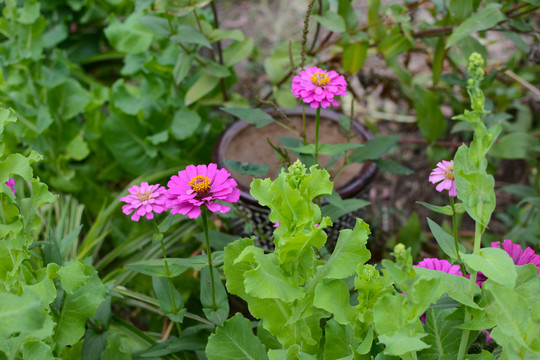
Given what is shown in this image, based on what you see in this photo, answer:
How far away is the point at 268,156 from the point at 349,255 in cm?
66

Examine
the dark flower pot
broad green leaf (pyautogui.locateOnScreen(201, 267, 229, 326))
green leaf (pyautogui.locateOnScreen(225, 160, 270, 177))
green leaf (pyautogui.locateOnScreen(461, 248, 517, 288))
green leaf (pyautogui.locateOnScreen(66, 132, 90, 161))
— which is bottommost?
green leaf (pyautogui.locateOnScreen(66, 132, 90, 161))

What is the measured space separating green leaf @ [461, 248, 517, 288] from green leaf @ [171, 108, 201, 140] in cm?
85

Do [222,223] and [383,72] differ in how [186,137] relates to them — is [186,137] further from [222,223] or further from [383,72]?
[383,72]

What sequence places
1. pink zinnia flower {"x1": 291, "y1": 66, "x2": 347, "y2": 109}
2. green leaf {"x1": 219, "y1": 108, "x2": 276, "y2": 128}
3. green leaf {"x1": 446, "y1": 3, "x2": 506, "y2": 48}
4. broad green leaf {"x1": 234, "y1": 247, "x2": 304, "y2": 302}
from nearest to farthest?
broad green leaf {"x1": 234, "y1": 247, "x2": 304, "y2": 302} → pink zinnia flower {"x1": 291, "y1": 66, "x2": 347, "y2": 109} → green leaf {"x1": 219, "y1": 108, "x2": 276, "y2": 128} → green leaf {"x1": 446, "y1": 3, "x2": 506, "y2": 48}

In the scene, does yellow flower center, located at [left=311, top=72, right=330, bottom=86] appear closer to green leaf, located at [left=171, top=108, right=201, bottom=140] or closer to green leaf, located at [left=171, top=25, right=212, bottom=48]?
green leaf, located at [left=171, top=25, right=212, bottom=48]

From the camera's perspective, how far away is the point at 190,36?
45.8 inches

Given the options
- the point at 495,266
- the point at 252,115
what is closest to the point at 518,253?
the point at 495,266

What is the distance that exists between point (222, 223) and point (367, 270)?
2.48 ft

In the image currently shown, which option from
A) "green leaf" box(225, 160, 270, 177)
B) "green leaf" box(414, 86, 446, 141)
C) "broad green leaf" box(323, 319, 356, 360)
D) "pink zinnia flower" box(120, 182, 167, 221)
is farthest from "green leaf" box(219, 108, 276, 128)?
"green leaf" box(414, 86, 446, 141)

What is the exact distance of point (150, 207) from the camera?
2.44 feet

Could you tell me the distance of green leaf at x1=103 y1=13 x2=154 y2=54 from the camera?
140 cm

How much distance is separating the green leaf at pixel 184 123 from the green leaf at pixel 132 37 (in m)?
0.19

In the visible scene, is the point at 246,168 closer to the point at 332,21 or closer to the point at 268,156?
the point at 268,156

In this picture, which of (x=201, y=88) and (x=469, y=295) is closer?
(x=469, y=295)
